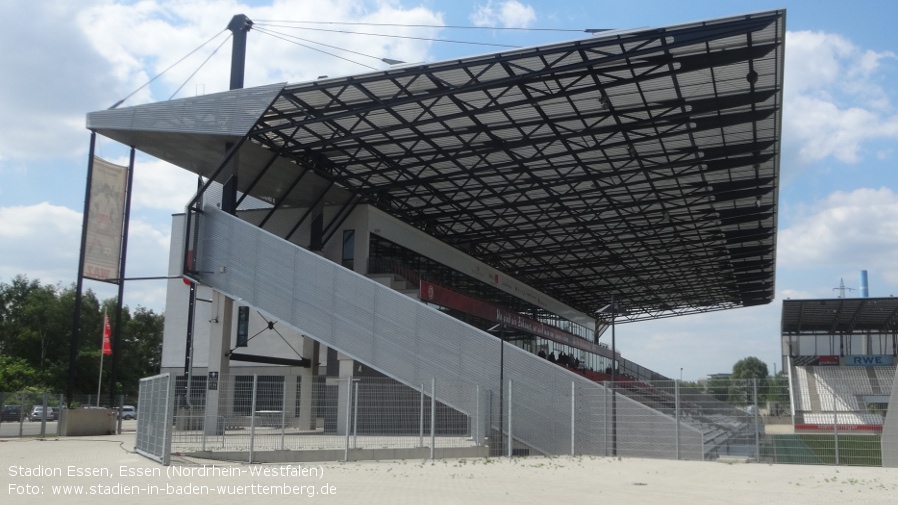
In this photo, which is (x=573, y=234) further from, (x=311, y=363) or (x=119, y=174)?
(x=119, y=174)

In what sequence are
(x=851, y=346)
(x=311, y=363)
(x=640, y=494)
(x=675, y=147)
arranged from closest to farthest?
(x=640, y=494)
(x=675, y=147)
(x=311, y=363)
(x=851, y=346)

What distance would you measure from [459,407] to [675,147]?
1544 cm

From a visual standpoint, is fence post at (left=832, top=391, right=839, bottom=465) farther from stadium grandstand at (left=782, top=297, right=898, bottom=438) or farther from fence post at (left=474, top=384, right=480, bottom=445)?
stadium grandstand at (left=782, top=297, right=898, bottom=438)

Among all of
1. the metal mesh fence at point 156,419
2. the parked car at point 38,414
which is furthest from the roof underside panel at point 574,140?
the parked car at point 38,414

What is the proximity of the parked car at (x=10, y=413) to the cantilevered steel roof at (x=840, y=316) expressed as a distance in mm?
45478

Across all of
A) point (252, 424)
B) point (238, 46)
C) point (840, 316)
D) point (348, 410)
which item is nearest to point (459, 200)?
point (238, 46)

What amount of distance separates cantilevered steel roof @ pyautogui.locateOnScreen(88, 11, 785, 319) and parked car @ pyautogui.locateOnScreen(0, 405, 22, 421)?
36.5 ft

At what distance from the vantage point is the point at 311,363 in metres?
38.0

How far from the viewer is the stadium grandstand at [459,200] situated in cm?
2255

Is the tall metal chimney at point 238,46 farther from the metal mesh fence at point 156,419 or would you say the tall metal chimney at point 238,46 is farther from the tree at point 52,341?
the tree at point 52,341

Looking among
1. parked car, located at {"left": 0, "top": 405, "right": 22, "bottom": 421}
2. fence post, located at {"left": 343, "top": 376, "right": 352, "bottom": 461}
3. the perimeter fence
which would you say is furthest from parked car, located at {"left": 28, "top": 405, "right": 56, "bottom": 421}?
fence post, located at {"left": 343, "top": 376, "right": 352, "bottom": 461}

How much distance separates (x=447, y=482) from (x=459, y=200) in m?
28.8

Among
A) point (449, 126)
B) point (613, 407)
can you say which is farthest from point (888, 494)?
point (449, 126)

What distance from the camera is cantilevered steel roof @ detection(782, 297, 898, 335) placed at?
55.1m
